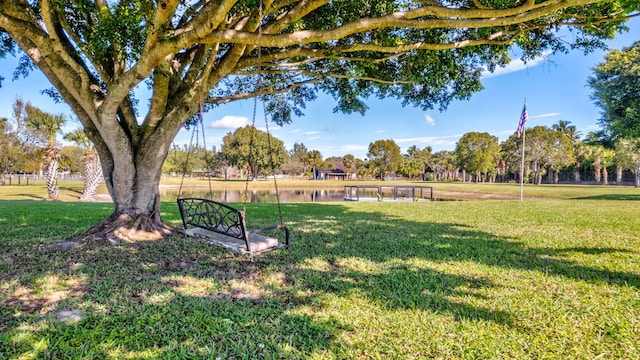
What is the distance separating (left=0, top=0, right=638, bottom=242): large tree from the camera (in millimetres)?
4145

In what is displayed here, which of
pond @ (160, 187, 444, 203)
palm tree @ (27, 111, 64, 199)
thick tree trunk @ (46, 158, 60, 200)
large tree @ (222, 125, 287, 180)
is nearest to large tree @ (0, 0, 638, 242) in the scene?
pond @ (160, 187, 444, 203)

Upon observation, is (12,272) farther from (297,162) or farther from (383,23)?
(297,162)

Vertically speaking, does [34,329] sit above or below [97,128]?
below

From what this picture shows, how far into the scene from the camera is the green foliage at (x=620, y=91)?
1512 cm

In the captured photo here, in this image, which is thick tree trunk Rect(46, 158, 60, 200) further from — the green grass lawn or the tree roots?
the tree roots

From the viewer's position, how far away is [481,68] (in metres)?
7.53

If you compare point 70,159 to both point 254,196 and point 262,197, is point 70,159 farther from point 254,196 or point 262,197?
point 262,197

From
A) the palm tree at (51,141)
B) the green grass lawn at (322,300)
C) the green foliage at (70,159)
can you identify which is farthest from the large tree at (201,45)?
the green foliage at (70,159)

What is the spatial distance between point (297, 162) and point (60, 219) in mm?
73700

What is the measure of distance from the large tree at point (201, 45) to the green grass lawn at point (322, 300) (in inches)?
75.8

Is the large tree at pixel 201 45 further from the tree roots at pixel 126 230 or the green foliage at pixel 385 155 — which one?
the green foliage at pixel 385 155

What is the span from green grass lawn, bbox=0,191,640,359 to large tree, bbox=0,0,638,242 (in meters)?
1.93

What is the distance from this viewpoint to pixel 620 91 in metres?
15.9

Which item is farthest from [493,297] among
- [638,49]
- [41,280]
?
[638,49]
